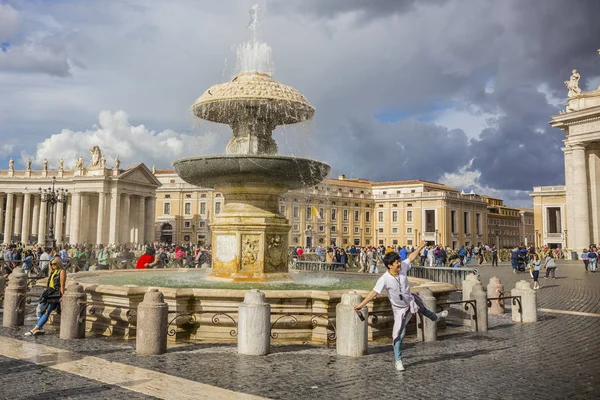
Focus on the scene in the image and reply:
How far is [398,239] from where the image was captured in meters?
99.0

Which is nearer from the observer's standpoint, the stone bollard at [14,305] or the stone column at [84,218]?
the stone bollard at [14,305]

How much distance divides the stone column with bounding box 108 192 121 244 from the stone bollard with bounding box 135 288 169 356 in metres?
75.7

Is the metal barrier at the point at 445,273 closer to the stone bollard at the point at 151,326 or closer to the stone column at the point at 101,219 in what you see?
the stone bollard at the point at 151,326

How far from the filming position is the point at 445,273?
60.2ft

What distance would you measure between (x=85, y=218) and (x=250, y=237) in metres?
77.3

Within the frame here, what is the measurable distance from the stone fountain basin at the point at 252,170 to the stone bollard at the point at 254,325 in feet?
12.6

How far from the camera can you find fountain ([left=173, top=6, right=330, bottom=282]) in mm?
10984

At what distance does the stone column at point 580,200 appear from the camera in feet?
143

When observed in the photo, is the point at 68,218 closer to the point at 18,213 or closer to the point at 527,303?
the point at 18,213

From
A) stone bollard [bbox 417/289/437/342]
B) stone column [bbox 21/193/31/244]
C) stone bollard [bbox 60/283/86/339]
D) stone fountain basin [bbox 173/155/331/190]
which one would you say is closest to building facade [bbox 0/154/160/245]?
stone column [bbox 21/193/31/244]

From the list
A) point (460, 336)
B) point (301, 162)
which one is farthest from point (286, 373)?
point (301, 162)

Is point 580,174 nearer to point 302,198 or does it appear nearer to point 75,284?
point 75,284

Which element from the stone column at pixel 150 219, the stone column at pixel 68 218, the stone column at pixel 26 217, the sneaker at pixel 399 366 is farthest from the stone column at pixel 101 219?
the sneaker at pixel 399 366

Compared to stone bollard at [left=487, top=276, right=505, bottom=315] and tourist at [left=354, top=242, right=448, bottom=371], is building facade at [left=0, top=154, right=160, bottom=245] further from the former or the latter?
tourist at [left=354, top=242, right=448, bottom=371]
